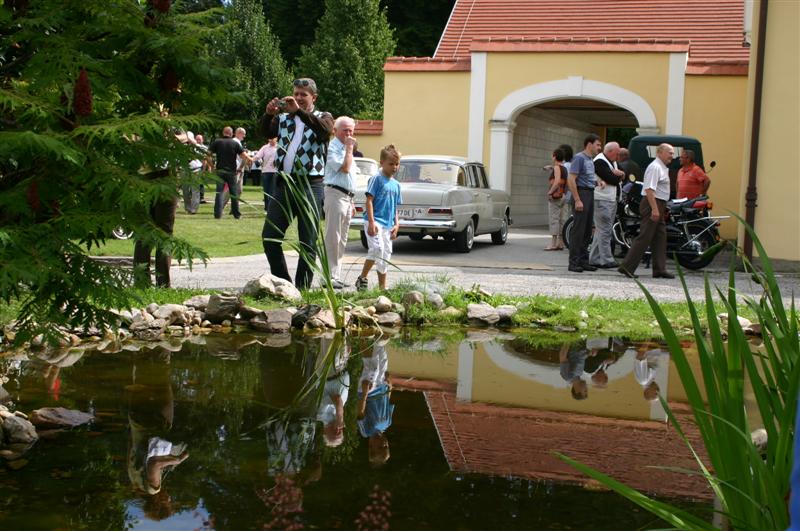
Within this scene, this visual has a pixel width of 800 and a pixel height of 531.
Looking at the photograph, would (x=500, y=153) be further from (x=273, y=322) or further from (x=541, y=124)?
(x=273, y=322)

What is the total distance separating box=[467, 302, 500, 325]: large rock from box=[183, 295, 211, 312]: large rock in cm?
225

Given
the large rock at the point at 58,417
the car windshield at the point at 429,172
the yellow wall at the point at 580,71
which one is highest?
the yellow wall at the point at 580,71

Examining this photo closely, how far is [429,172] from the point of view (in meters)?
18.3

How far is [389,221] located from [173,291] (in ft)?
7.51

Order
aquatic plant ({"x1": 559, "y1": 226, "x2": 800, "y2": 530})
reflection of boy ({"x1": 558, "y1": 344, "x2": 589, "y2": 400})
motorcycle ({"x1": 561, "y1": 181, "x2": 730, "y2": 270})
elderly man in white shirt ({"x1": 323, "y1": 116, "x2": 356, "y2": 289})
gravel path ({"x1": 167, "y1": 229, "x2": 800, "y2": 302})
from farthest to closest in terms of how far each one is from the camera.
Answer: motorcycle ({"x1": 561, "y1": 181, "x2": 730, "y2": 270}) < gravel path ({"x1": 167, "y1": 229, "x2": 800, "y2": 302}) < elderly man in white shirt ({"x1": 323, "y1": 116, "x2": 356, "y2": 289}) < reflection of boy ({"x1": 558, "y1": 344, "x2": 589, "y2": 400}) < aquatic plant ({"x1": 559, "y1": 226, "x2": 800, "y2": 530})

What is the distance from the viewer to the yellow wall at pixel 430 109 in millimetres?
25406

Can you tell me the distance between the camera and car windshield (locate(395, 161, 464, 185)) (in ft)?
59.6

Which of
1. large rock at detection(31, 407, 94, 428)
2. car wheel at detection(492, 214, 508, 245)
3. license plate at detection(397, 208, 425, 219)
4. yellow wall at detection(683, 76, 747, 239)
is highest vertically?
yellow wall at detection(683, 76, 747, 239)

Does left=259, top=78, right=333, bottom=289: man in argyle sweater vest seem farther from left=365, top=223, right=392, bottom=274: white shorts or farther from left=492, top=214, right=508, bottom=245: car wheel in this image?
left=492, top=214, right=508, bottom=245: car wheel

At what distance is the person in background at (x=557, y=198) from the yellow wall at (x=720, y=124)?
6.14 m

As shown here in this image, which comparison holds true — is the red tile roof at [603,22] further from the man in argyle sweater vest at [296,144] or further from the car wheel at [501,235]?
the man in argyle sweater vest at [296,144]

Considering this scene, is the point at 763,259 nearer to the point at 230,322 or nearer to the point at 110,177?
the point at 110,177

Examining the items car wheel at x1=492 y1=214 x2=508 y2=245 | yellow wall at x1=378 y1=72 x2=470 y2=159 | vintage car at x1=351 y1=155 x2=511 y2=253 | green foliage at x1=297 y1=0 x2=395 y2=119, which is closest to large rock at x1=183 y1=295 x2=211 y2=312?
vintage car at x1=351 y1=155 x2=511 y2=253

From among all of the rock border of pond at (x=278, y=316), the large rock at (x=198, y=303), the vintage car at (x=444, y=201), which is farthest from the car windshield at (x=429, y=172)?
the large rock at (x=198, y=303)
